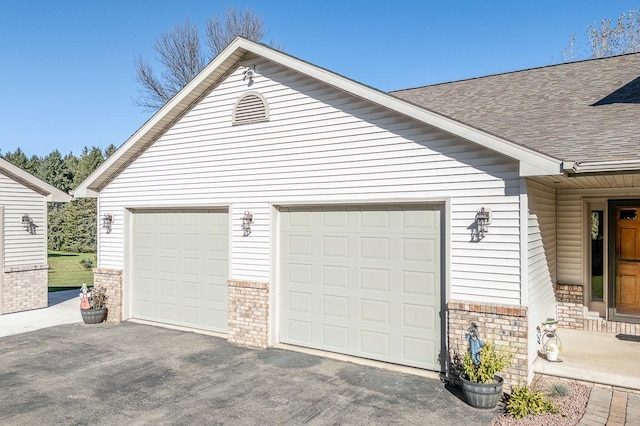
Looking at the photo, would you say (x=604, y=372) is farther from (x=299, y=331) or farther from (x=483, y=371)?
(x=299, y=331)

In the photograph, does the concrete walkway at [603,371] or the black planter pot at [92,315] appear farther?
the black planter pot at [92,315]

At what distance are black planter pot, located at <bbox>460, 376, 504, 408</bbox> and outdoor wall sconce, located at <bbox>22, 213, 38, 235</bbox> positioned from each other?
1195cm

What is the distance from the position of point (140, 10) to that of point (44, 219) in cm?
903

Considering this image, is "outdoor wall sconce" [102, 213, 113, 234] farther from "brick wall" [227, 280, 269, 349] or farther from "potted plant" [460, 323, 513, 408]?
"potted plant" [460, 323, 513, 408]

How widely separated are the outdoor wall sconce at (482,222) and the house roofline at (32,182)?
37.6ft

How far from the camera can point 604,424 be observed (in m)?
5.00

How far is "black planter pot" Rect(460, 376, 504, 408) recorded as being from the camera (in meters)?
5.61

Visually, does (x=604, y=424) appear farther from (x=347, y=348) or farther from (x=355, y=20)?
(x=355, y=20)

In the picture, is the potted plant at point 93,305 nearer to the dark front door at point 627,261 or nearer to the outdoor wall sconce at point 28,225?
the outdoor wall sconce at point 28,225

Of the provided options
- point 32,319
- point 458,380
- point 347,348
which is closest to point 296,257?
point 347,348

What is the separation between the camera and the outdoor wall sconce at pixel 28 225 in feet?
39.3

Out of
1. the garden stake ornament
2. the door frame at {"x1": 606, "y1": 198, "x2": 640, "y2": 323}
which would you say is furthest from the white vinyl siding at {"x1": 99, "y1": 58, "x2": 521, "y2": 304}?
the door frame at {"x1": 606, "y1": 198, "x2": 640, "y2": 323}

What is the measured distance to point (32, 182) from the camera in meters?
12.1

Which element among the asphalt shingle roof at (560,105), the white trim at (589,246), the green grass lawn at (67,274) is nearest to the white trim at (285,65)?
the asphalt shingle roof at (560,105)
